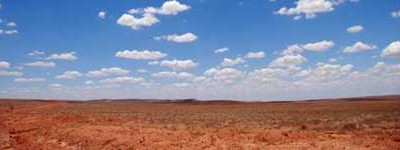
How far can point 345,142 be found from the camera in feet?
67.1

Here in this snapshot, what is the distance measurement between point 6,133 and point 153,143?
15.0m

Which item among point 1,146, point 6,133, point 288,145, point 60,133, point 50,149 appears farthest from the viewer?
point 6,133

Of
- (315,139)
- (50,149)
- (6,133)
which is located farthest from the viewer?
(6,133)

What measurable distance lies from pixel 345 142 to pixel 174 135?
8174 millimetres

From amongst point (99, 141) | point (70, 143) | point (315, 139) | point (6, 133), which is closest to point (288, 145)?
point (315, 139)

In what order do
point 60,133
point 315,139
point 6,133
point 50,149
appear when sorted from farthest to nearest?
1. point 6,133
2. point 60,133
3. point 50,149
4. point 315,139

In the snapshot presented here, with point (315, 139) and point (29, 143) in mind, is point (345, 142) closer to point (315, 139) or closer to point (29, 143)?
point (315, 139)

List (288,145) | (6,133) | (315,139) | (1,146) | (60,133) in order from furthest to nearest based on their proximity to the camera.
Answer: (6,133) → (60,133) → (1,146) → (315,139) → (288,145)

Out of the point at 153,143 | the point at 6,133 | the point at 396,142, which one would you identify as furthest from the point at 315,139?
the point at 6,133

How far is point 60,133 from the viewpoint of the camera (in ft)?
101

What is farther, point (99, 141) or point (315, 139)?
point (99, 141)

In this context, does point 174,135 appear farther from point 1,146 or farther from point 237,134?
point 1,146

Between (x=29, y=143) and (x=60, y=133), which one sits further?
(x=60, y=133)

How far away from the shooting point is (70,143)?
26.4 metres
